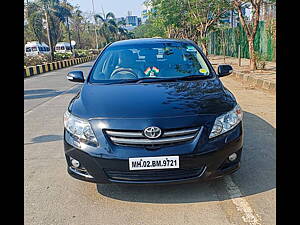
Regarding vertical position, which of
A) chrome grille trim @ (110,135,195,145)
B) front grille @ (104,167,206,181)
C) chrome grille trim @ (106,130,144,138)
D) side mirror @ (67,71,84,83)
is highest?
side mirror @ (67,71,84,83)

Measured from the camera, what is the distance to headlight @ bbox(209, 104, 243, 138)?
2.77m

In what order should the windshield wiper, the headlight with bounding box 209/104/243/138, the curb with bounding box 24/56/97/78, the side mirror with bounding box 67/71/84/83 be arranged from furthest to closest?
the curb with bounding box 24/56/97/78 < the side mirror with bounding box 67/71/84/83 < the windshield wiper < the headlight with bounding box 209/104/243/138

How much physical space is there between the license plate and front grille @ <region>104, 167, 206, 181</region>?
0.16 feet

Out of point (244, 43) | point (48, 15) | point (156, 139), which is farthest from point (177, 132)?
point (48, 15)

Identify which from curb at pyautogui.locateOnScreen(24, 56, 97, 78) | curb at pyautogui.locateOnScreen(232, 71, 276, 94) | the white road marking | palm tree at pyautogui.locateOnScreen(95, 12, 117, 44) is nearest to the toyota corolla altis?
the white road marking

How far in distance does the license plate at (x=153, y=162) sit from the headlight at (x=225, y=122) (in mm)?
403

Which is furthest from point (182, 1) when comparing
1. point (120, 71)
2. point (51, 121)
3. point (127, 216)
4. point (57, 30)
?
point (57, 30)

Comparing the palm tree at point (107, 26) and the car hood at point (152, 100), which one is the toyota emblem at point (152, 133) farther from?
the palm tree at point (107, 26)

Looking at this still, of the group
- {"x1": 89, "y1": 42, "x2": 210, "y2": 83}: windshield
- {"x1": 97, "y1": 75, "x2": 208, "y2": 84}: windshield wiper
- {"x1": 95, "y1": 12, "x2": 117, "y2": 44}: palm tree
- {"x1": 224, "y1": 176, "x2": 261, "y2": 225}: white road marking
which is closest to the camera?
{"x1": 224, "y1": 176, "x2": 261, "y2": 225}: white road marking

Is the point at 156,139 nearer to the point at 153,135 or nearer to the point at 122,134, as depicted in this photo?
the point at 153,135

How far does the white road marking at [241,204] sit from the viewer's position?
8.54 feet

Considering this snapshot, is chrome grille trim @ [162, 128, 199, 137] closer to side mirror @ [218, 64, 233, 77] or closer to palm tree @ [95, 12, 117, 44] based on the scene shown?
side mirror @ [218, 64, 233, 77]

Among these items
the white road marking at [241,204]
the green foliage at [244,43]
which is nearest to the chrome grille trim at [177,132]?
the white road marking at [241,204]
